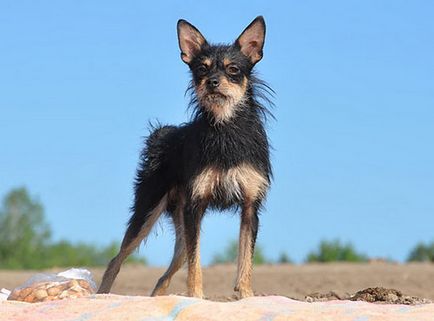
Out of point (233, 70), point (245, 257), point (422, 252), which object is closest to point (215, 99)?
point (233, 70)

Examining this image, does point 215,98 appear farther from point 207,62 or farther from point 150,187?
point 150,187

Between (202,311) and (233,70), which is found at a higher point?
(233,70)

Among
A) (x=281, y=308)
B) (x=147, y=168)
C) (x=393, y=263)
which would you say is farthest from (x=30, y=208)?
(x=281, y=308)

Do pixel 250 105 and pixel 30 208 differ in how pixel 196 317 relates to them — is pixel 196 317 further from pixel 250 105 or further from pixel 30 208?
pixel 30 208

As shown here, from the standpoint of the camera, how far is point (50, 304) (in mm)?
6637

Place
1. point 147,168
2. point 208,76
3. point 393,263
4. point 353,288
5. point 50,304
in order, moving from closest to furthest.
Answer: point 50,304, point 208,76, point 147,168, point 353,288, point 393,263

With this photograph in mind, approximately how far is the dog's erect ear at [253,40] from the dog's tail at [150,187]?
111 cm

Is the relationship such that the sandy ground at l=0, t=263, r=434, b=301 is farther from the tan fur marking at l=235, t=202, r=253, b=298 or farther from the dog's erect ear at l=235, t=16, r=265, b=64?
the dog's erect ear at l=235, t=16, r=265, b=64

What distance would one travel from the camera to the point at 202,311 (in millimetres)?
→ 6051

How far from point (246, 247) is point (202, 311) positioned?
1976 mm

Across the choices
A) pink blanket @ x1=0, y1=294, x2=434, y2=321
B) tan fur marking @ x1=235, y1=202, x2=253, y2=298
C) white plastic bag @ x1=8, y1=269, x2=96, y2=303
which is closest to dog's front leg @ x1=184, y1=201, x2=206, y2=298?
tan fur marking @ x1=235, y1=202, x2=253, y2=298

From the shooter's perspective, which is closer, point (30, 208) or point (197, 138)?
point (197, 138)

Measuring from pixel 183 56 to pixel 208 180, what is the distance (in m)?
1.16

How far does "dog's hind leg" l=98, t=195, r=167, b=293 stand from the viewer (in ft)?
30.1
